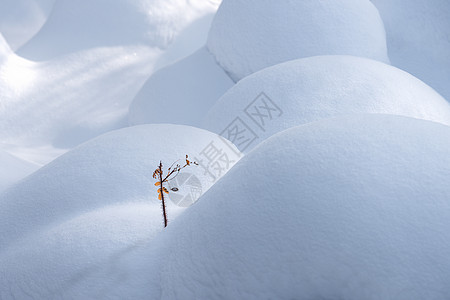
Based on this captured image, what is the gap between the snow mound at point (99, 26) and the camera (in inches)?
94.4

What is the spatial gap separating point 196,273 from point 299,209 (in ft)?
0.60

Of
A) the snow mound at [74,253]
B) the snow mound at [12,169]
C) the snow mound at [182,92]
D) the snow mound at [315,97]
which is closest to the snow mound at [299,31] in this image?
the snow mound at [182,92]

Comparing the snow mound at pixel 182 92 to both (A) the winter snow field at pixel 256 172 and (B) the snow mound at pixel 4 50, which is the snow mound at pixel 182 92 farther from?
(B) the snow mound at pixel 4 50

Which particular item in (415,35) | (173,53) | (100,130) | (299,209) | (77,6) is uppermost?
(77,6)

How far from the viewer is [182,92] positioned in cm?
200

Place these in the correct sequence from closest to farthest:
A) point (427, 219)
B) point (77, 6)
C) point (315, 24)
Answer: point (427, 219) → point (315, 24) → point (77, 6)

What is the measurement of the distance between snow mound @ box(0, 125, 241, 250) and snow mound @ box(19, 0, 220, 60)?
1388 millimetres

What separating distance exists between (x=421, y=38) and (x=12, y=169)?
5.64ft

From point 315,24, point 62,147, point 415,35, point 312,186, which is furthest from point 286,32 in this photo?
point 312,186

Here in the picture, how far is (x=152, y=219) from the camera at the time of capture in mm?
908

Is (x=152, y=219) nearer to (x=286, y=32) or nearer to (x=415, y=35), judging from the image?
(x=286, y=32)

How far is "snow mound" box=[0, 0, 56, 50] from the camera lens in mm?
2369

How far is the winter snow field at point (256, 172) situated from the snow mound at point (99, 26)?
279 millimetres

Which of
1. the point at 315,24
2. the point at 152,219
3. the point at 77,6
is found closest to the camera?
the point at 152,219
